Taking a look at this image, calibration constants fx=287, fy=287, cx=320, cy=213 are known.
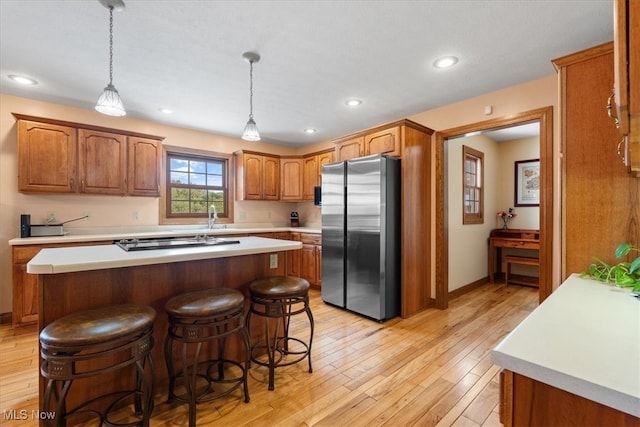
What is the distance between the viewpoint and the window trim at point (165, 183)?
14.0ft

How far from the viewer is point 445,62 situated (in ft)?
8.18

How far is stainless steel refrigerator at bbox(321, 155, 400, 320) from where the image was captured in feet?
10.4

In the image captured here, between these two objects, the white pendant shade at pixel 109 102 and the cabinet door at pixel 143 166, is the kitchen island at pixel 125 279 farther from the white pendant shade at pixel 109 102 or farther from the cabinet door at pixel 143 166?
the cabinet door at pixel 143 166

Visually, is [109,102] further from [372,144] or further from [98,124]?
[372,144]

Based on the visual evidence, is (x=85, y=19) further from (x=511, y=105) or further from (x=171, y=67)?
(x=511, y=105)

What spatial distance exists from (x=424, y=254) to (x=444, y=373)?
1588 millimetres

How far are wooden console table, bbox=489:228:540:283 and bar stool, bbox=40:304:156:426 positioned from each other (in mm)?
5152

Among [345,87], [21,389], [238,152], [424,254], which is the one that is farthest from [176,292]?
[238,152]

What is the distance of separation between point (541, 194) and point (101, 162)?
193 inches

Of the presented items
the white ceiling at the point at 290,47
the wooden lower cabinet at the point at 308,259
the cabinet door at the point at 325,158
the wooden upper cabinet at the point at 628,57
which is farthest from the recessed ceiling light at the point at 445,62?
the wooden lower cabinet at the point at 308,259

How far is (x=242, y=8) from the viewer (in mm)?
1858

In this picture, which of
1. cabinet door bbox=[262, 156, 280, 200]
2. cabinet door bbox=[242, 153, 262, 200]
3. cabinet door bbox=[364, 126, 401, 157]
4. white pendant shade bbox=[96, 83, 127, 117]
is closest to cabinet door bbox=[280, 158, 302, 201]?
cabinet door bbox=[262, 156, 280, 200]

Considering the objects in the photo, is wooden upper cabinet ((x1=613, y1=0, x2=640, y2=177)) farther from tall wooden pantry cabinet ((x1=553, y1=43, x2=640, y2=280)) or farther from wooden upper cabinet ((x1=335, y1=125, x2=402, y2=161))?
wooden upper cabinet ((x1=335, y1=125, x2=402, y2=161))

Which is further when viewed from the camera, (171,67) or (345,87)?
(345,87)
